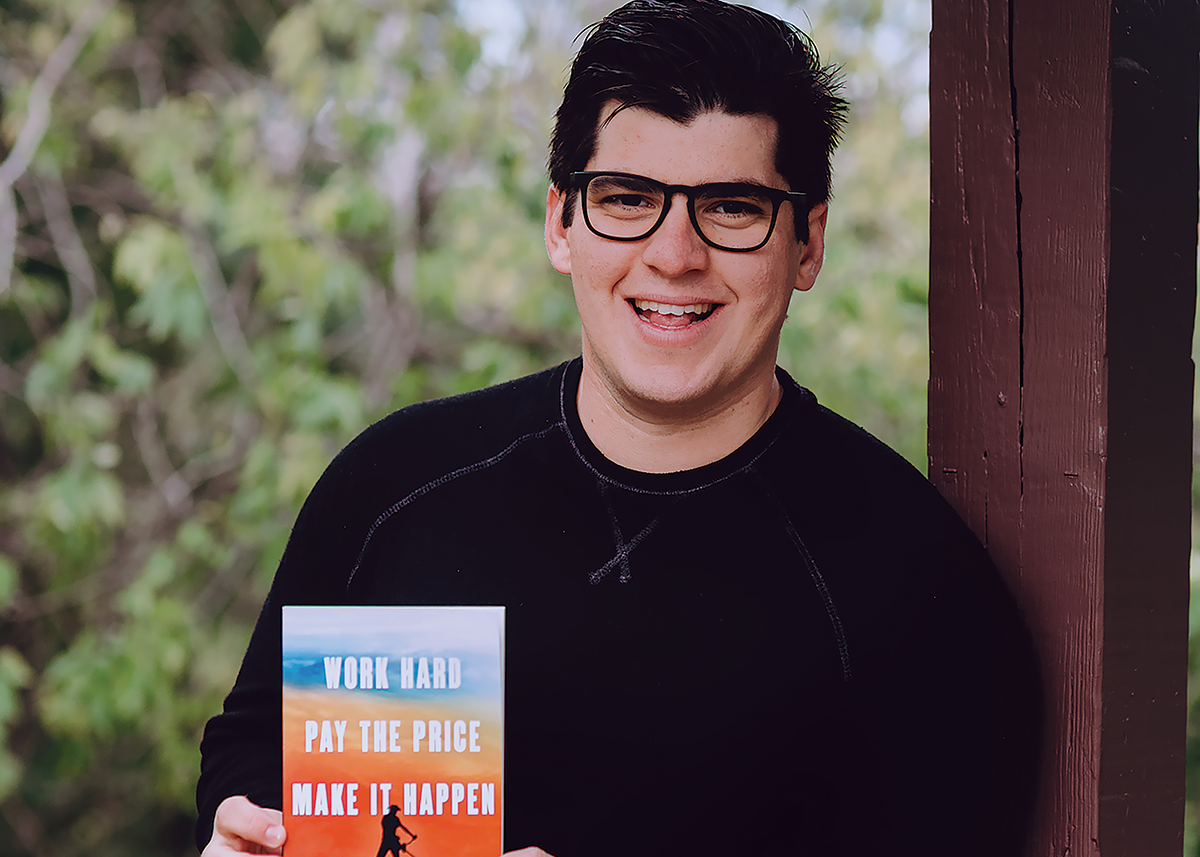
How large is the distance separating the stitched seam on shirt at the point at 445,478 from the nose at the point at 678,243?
297mm

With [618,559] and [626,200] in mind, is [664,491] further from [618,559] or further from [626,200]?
[626,200]

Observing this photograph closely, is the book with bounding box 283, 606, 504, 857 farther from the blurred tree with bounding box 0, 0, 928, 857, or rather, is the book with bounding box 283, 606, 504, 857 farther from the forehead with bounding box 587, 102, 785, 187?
the blurred tree with bounding box 0, 0, 928, 857

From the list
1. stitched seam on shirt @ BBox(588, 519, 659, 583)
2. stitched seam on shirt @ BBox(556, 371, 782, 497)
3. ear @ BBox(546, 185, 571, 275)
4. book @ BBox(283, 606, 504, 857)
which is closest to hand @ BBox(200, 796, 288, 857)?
book @ BBox(283, 606, 504, 857)

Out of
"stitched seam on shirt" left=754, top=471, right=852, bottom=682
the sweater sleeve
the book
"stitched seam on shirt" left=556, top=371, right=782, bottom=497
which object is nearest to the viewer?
the book

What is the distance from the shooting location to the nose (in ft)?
4.33

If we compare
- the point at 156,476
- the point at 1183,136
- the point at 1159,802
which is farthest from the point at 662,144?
the point at 156,476

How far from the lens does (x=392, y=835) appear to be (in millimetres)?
1185

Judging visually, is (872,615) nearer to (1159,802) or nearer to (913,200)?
(1159,802)

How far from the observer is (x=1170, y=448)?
125 centimetres

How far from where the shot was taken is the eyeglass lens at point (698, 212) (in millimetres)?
1334

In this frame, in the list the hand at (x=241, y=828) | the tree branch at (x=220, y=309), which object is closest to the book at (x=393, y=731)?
the hand at (x=241, y=828)

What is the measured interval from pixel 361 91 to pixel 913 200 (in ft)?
5.64

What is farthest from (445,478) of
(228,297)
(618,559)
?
(228,297)

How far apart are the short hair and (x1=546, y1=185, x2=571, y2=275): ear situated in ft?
0.08
